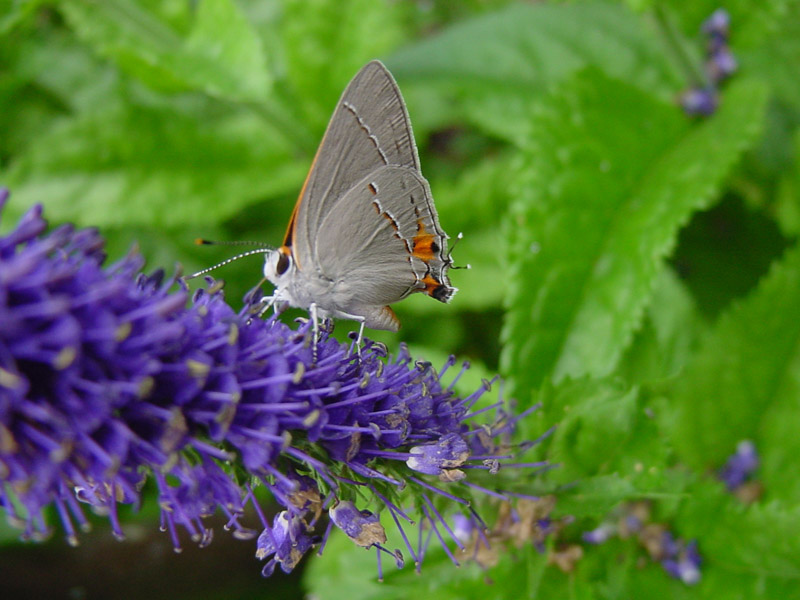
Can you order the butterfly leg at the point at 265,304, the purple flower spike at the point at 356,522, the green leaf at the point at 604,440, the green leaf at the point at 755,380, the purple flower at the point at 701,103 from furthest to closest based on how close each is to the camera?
1. the purple flower at the point at 701,103
2. the green leaf at the point at 755,380
3. the green leaf at the point at 604,440
4. the butterfly leg at the point at 265,304
5. the purple flower spike at the point at 356,522

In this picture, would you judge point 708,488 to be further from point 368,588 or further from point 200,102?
point 200,102

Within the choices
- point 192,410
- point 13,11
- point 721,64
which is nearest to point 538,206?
point 721,64

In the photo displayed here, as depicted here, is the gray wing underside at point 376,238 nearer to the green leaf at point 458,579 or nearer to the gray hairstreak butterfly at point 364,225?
the gray hairstreak butterfly at point 364,225

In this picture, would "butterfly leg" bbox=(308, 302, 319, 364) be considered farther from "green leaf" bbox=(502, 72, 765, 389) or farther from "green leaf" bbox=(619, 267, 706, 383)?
"green leaf" bbox=(619, 267, 706, 383)

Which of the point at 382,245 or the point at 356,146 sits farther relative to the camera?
the point at 382,245

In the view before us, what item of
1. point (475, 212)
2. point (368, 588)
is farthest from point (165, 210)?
point (368, 588)

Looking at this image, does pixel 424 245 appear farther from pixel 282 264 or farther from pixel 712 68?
pixel 712 68

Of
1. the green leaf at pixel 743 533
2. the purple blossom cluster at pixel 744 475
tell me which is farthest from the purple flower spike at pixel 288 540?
the purple blossom cluster at pixel 744 475
